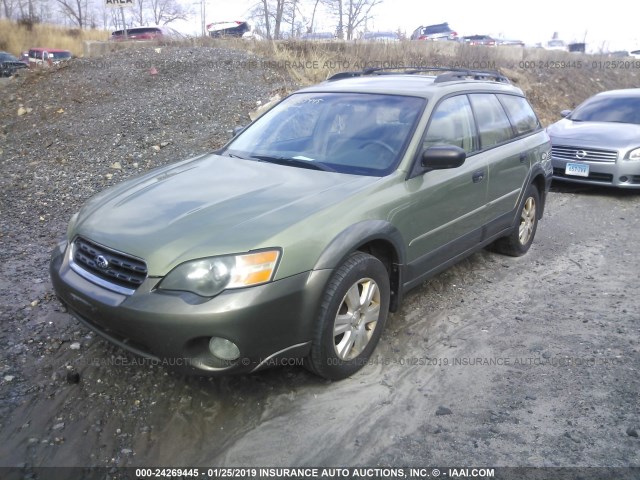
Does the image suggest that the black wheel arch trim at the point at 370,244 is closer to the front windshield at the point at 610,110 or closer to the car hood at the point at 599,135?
the car hood at the point at 599,135

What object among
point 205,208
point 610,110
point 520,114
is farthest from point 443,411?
point 610,110

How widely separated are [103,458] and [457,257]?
110 inches

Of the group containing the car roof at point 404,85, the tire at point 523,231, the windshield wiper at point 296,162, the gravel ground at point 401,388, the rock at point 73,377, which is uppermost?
the car roof at point 404,85

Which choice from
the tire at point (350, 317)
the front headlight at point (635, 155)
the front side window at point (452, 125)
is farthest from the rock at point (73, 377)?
the front headlight at point (635, 155)

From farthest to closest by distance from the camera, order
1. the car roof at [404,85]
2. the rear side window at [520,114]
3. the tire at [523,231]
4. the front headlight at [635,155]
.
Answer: the front headlight at [635,155] < the tire at [523,231] < the rear side window at [520,114] < the car roof at [404,85]

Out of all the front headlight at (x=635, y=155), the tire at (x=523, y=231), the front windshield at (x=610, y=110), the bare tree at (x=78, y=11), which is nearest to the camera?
the tire at (x=523, y=231)

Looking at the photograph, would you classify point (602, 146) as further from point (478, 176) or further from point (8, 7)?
point (8, 7)

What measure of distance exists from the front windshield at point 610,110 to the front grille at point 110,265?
878cm

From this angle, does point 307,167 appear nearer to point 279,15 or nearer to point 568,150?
point 568,150

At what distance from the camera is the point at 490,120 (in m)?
4.54

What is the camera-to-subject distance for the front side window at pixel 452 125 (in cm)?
373

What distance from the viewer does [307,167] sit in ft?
11.6

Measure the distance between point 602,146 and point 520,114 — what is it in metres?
3.56

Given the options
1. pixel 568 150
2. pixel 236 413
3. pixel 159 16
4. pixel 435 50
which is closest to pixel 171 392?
pixel 236 413
